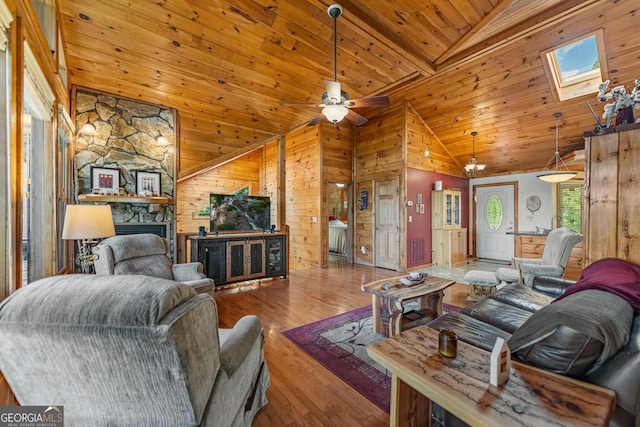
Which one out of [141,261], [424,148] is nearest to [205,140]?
[141,261]

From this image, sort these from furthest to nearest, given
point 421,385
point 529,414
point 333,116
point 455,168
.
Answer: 1. point 455,168
2. point 333,116
3. point 421,385
4. point 529,414

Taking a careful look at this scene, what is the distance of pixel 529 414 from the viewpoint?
921mm

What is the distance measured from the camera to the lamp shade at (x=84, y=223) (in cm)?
231

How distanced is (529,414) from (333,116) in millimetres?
2610

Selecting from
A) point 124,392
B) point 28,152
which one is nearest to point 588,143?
point 124,392

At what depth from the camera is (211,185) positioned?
23.1 ft

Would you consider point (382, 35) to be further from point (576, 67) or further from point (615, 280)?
point (576, 67)

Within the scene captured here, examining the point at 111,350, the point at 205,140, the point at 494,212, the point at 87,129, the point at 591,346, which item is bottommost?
the point at 591,346

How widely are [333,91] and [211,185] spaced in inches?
207

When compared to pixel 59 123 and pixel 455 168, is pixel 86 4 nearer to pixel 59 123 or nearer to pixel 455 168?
pixel 59 123

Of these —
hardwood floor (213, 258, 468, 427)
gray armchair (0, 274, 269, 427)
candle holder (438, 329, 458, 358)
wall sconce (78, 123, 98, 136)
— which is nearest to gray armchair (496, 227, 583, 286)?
hardwood floor (213, 258, 468, 427)

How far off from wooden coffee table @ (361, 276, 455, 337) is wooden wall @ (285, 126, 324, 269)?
343 centimetres

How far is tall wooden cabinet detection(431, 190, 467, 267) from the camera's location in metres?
6.25

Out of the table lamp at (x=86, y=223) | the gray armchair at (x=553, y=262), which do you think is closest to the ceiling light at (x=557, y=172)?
the gray armchair at (x=553, y=262)
